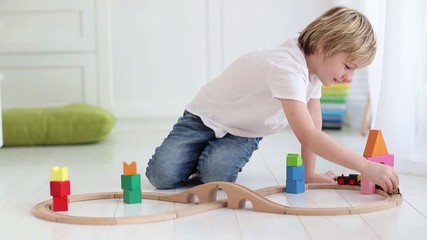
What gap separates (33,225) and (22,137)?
1.32 meters

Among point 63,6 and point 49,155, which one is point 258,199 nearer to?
point 49,155

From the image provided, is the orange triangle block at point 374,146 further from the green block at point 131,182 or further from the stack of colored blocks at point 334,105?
the stack of colored blocks at point 334,105

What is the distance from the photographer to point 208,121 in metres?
1.84

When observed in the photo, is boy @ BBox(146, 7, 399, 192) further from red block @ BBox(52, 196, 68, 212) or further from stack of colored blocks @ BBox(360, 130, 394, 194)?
red block @ BBox(52, 196, 68, 212)

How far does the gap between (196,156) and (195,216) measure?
0.48 meters

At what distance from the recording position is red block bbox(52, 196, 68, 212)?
1472 millimetres

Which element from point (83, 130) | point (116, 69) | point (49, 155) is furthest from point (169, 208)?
point (116, 69)

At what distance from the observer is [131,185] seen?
5.02ft

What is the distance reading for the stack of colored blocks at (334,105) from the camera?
9.91ft

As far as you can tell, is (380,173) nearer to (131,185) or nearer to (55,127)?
(131,185)

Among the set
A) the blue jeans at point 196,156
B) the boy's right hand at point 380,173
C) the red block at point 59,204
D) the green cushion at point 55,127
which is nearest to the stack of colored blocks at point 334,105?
the green cushion at point 55,127

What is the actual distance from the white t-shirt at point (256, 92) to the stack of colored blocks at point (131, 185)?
34 cm

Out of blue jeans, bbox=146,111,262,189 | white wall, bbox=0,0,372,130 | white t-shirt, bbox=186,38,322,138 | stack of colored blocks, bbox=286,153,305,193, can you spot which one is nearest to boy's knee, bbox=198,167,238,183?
blue jeans, bbox=146,111,262,189

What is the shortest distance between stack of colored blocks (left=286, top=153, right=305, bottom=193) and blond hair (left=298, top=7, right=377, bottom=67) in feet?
0.81
